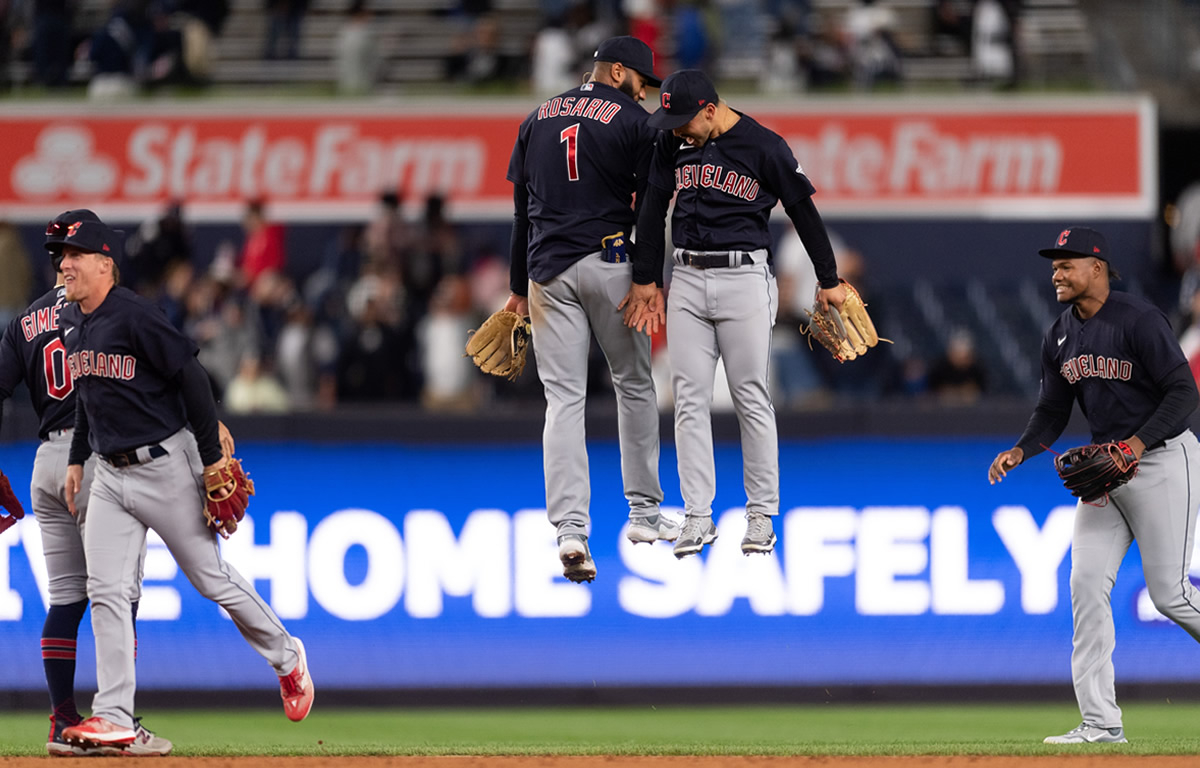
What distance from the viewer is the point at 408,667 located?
1102 cm

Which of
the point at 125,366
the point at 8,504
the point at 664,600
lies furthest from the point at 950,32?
the point at 125,366

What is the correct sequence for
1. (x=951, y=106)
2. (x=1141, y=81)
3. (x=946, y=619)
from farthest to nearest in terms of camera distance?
1. (x=1141, y=81)
2. (x=951, y=106)
3. (x=946, y=619)

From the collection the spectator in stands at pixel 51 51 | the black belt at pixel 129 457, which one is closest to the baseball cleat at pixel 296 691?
the black belt at pixel 129 457

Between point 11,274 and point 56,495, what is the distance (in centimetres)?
675

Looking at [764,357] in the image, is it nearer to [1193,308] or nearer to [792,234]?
[1193,308]

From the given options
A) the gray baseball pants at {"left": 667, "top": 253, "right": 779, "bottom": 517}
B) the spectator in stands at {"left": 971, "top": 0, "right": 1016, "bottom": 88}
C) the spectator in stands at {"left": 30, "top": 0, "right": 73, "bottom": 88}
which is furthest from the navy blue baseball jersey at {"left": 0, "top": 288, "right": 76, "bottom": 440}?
the spectator in stands at {"left": 971, "top": 0, "right": 1016, "bottom": 88}

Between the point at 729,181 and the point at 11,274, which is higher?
the point at 729,181

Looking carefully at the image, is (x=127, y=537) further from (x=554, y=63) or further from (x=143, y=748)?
(x=554, y=63)

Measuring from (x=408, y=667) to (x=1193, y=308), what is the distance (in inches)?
266

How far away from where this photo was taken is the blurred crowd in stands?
58.8 ft

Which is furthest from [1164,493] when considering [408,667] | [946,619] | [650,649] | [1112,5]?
[1112,5]

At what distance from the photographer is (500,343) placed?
8359 millimetres

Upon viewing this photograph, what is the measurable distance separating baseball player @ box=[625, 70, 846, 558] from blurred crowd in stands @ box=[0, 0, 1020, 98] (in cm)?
1027

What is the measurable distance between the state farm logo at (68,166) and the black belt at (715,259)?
1158 centimetres
